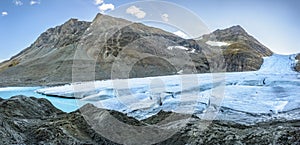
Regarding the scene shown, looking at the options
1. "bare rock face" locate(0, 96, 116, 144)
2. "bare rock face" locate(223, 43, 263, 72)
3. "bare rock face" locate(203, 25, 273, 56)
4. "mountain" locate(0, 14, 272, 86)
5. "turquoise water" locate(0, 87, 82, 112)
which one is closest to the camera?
"bare rock face" locate(0, 96, 116, 144)

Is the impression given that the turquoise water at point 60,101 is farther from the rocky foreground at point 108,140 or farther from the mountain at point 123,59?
the mountain at point 123,59

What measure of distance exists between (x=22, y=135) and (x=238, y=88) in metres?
13.4

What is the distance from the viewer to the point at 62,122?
7.73 m

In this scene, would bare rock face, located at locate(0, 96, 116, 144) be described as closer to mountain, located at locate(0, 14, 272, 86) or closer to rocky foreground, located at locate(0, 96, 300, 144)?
rocky foreground, located at locate(0, 96, 300, 144)

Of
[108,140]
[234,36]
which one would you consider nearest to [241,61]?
[234,36]

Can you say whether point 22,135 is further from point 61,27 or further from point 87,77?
point 61,27

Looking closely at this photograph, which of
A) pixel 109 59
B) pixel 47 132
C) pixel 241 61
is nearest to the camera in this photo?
pixel 47 132

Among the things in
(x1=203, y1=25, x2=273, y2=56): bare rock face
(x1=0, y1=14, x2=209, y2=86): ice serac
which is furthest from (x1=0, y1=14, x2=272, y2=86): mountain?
(x1=203, y1=25, x2=273, y2=56): bare rock face

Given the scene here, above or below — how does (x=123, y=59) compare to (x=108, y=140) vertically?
above

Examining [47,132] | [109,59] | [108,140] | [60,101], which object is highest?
[109,59]

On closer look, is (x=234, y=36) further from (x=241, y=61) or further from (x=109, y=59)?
(x=109, y=59)

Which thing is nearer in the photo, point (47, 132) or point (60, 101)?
point (47, 132)

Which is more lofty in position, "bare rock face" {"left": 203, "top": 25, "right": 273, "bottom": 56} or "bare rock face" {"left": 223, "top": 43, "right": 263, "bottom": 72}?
"bare rock face" {"left": 203, "top": 25, "right": 273, "bottom": 56}

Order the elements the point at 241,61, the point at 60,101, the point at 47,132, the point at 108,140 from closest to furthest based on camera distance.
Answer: the point at 47,132
the point at 108,140
the point at 60,101
the point at 241,61
